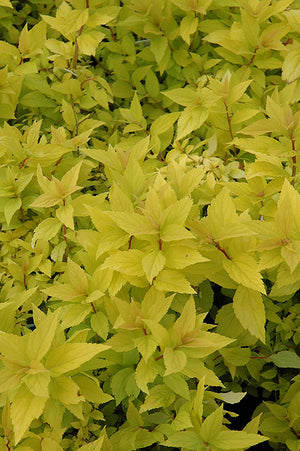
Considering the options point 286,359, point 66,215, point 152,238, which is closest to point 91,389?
point 152,238

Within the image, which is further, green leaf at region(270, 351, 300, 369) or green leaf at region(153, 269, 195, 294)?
green leaf at region(270, 351, 300, 369)

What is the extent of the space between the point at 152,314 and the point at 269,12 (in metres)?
1.68

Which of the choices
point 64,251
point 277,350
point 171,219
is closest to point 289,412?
point 277,350

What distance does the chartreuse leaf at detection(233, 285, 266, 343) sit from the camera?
1663 millimetres

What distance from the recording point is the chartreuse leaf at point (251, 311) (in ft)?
5.46

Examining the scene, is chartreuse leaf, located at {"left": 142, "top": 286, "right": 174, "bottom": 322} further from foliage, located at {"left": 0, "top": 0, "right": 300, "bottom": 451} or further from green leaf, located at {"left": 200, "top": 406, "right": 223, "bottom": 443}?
green leaf, located at {"left": 200, "top": 406, "right": 223, "bottom": 443}

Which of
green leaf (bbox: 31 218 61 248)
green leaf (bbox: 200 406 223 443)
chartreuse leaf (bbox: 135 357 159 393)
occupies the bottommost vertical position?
green leaf (bbox: 200 406 223 443)

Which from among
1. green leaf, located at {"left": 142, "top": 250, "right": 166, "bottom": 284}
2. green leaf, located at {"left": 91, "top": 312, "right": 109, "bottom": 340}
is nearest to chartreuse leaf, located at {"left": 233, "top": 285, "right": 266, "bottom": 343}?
green leaf, located at {"left": 142, "top": 250, "right": 166, "bottom": 284}

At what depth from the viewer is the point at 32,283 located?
6.70 feet

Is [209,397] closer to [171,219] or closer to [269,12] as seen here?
[171,219]

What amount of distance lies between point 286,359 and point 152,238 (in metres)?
0.75

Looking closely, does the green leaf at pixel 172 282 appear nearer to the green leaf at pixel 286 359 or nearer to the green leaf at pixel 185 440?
the green leaf at pixel 185 440

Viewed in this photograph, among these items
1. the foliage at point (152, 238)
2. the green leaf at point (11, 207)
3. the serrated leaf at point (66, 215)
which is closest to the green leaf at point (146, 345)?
the foliage at point (152, 238)

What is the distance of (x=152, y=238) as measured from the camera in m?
1.66
